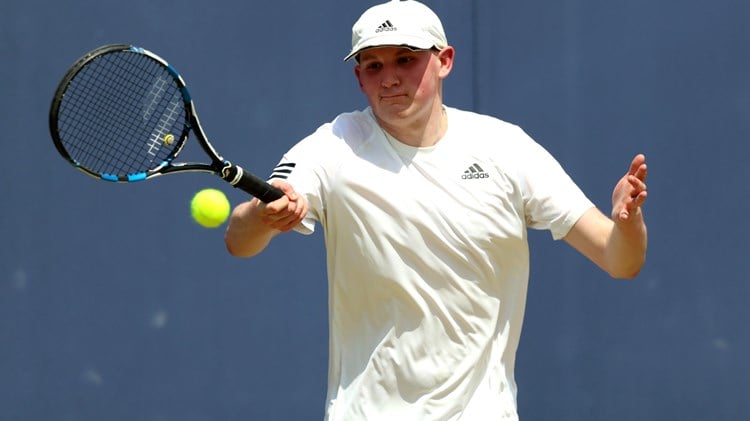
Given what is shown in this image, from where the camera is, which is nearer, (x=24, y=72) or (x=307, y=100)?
(x=24, y=72)

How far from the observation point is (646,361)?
5590 mm

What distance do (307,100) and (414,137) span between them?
149 cm

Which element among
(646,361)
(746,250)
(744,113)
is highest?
(744,113)

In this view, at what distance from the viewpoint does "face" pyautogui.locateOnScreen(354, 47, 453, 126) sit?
4148 mm

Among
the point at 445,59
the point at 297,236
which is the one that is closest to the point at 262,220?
the point at 445,59

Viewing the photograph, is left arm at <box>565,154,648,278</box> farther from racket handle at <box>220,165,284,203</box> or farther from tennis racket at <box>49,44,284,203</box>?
tennis racket at <box>49,44,284,203</box>

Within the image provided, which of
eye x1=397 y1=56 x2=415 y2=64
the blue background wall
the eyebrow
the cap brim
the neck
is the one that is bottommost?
the blue background wall

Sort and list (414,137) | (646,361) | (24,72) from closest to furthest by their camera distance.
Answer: (414,137) → (24,72) → (646,361)

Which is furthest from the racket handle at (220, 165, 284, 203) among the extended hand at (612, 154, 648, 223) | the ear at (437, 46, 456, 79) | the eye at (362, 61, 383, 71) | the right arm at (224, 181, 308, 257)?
the extended hand at (612, 154, 648, 223)

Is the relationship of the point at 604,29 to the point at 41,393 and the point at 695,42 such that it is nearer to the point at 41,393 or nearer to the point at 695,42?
the point at 695,42

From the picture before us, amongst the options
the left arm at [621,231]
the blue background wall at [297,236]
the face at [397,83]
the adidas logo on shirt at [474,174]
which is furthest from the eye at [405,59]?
the blue background wall at [297,236]

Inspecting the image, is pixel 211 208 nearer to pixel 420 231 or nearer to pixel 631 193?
pixel 420 231

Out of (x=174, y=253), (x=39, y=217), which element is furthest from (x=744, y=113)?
(x=39, y=217)

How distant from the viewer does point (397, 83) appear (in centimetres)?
414
